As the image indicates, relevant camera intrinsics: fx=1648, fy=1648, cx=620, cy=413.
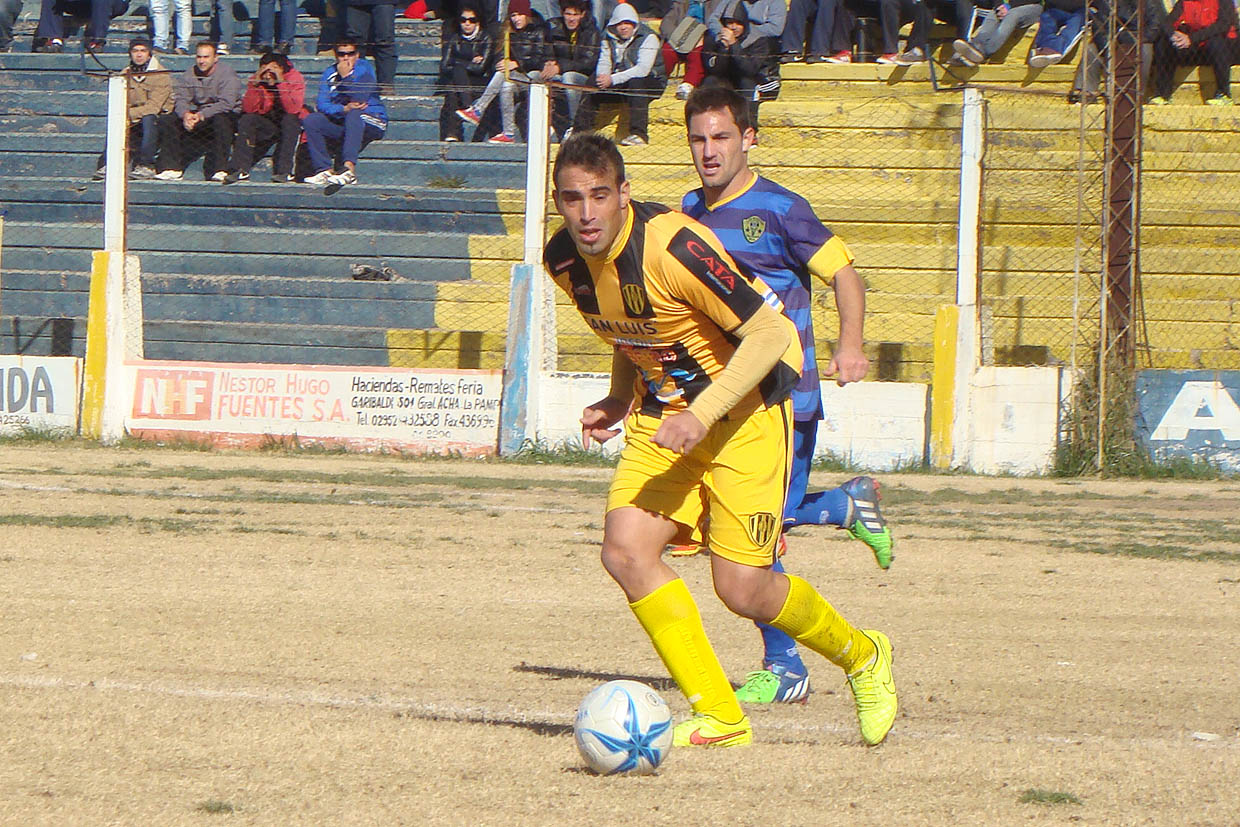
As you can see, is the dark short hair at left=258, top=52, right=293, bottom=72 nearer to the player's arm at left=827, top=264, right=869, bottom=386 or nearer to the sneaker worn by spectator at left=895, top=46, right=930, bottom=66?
the sneaker worn by spectator at left=895, top=46, right=930, bottom=66

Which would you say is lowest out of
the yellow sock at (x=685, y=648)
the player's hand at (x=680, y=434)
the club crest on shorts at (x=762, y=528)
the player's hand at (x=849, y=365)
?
the yellow sock at (x=685, y=648)

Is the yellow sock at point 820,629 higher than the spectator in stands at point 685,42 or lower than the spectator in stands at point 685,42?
lower

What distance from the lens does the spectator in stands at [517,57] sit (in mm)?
19078

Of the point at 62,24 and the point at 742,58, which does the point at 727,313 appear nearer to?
the point at 742,58

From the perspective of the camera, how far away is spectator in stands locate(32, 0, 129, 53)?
2323 cm

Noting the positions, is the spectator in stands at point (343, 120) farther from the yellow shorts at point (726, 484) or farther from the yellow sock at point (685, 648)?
the yellow sock at point (685, 648)

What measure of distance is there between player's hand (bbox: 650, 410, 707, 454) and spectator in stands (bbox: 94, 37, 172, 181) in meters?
14.1

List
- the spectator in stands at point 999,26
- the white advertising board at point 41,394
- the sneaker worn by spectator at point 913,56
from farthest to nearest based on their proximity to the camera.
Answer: the spectator in stands at point 999,26 → the sneaker worn by spectator at point 913,56 → the white advertising board at point 41,394

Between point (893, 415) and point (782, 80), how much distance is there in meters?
6.75

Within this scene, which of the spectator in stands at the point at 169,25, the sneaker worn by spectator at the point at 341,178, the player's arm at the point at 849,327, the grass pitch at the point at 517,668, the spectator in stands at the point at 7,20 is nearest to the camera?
the grass pitch at the point at 517,668

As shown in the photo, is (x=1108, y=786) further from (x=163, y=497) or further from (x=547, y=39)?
(x=547, y=39)

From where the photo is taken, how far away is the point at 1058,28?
20.3 metres

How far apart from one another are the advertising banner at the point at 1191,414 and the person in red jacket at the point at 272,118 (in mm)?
10065

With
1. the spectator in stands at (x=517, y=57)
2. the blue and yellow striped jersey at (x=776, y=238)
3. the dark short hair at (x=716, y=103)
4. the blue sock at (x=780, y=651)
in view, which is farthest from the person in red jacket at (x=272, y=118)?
the blue sock at (x=780, y=651)
